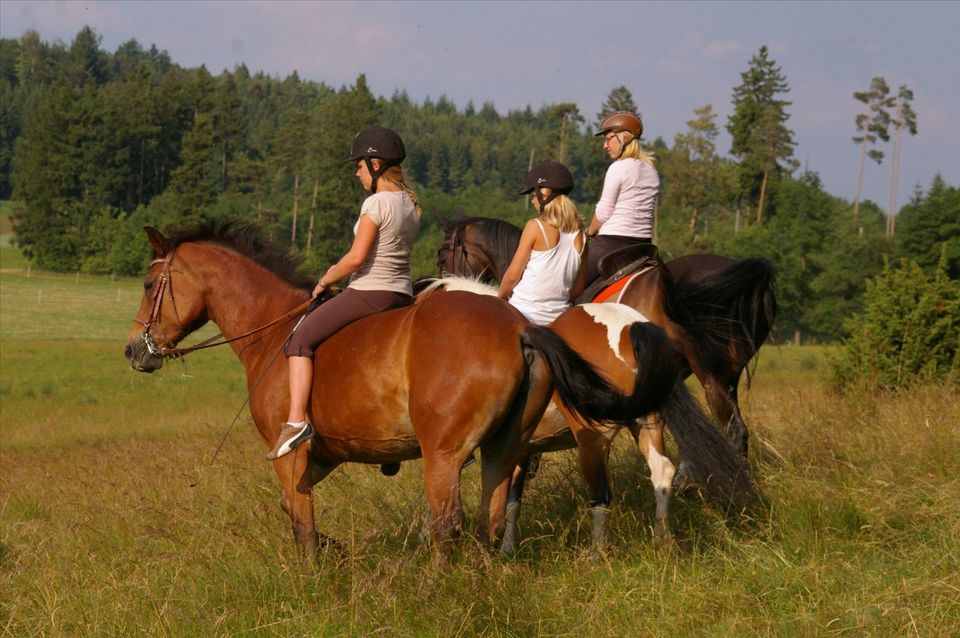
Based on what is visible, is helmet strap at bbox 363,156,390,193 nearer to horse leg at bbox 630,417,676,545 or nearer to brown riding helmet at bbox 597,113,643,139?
horse leg at bbox 630,417,676,545

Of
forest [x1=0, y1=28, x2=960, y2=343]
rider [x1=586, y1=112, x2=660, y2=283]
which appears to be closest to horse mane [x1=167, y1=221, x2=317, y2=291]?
rider [x1=586, y1=112, x2=660, y2=283]

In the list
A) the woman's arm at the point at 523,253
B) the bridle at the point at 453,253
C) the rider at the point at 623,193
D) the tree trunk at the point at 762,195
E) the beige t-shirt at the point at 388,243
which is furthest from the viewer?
the tree trunk at the point at 762,195

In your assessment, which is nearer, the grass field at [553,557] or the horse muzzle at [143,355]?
the grass field at [553,557]

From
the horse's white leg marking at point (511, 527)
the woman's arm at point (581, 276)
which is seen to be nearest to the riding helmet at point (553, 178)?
the woman's arm at point (581, 276)

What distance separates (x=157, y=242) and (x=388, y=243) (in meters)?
1.87

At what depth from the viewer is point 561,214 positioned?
723 centimetres

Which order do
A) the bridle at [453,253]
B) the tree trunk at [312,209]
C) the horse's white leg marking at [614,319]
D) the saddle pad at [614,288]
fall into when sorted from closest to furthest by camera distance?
the horse's white leg marking at [614,319] → the saddle pad at [614,288] → the bridle at [453,253] → the tree trunk at [312,209]

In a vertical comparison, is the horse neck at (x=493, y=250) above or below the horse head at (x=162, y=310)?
above

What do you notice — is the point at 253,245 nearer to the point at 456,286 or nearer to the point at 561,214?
the point at 456,286

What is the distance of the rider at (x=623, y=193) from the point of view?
29.3ft

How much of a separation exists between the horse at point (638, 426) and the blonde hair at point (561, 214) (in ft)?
2.23

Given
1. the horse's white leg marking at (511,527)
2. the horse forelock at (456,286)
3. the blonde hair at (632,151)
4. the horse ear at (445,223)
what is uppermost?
the blonde hair at (632,151)

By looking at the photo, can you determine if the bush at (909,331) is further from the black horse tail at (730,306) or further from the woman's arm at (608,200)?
the woman's arm at (608,200)

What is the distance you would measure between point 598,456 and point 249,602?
254cm
